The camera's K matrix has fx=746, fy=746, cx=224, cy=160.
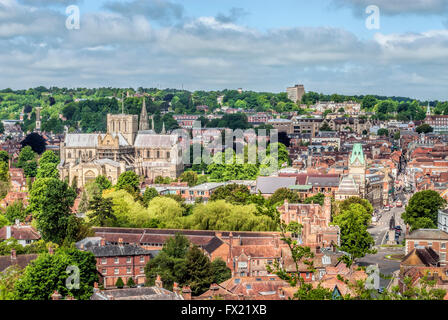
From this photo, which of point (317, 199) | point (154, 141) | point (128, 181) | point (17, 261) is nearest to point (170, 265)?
point (17, 261)

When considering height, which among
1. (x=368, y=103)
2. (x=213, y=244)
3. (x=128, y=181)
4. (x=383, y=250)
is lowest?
(x=383, y=250)

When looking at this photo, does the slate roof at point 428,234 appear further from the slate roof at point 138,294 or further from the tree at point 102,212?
the slate roof at point 138,294

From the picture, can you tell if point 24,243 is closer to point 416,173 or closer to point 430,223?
point 430,223

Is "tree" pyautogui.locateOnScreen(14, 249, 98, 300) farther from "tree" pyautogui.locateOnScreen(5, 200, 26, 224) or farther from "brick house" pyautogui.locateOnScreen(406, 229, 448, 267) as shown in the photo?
"tree" pyautogui.locateOnScreen(5, 200, 26, 224)

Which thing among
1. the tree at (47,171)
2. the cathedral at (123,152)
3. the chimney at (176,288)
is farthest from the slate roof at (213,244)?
the tree at (47,171)

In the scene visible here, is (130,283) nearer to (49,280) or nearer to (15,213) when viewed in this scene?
(49,280)

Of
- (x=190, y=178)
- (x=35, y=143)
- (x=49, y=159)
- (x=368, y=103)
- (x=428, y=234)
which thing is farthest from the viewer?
(x=368, y=103)
